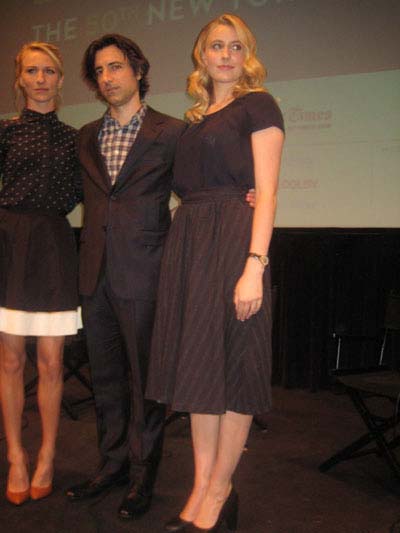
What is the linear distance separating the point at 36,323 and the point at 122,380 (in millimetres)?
398

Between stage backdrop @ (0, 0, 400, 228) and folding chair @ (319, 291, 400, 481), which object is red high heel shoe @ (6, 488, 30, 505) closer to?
folding chair @ (319, 291, 400, 481)

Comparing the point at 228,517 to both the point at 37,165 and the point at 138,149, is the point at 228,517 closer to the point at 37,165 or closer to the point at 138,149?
the point at 138,149

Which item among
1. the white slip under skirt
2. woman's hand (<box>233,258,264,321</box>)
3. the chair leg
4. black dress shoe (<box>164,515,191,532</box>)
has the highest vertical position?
woman's hand (<box>233,258,264,321</box>)

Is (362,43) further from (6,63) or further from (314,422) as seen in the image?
(6,63)

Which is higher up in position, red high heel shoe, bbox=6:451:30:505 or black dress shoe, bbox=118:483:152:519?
black dress shoe, bbox=118:483:152:519

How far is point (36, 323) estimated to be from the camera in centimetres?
202

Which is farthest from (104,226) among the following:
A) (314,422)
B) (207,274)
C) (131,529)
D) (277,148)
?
(314,422)

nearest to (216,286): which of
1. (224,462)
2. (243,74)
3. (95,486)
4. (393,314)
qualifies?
(224,462)

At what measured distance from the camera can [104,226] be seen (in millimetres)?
1926

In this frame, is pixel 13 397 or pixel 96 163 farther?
pixel 13 397

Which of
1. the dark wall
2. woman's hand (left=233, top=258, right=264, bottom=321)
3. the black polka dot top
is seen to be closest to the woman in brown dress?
woman's hand (left=233, top=258, right=264, bottom=321)

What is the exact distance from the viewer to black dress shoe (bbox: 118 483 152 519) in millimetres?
1921

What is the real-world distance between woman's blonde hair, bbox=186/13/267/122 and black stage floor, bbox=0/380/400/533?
1.43m

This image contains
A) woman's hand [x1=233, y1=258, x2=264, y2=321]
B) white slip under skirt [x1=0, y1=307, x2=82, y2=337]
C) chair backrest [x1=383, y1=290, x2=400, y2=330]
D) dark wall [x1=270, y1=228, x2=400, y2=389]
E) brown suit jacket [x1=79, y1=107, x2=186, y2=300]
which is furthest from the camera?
dark wall [x1=270, y1=228, x2=400, y2=389]
